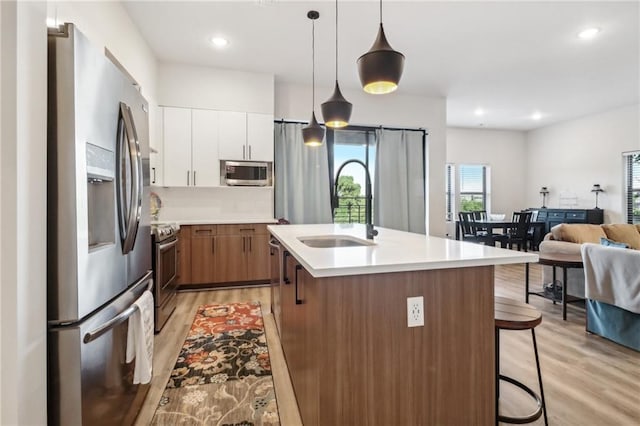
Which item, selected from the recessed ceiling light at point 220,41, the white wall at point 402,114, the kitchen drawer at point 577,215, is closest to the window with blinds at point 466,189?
the kitchen drawer at point 577,215

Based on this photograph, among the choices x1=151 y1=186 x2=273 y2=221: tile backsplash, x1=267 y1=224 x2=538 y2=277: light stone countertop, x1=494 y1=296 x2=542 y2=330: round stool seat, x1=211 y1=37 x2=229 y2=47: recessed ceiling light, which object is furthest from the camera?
x1=151 y1=186 x2=273 y2=221: tile backsplash

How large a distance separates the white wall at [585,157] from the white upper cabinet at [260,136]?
6.98 meters

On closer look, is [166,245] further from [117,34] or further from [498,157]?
[498,157]

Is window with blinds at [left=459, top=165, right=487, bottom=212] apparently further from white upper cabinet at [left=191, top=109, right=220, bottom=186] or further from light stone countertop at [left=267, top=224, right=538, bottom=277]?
light stone countertop at [left=267, top=224, right=538, bottom=277]

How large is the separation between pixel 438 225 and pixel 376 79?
4644 mm

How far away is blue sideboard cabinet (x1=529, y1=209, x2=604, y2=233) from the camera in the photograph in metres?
6.54

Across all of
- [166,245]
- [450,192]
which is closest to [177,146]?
[166,245]

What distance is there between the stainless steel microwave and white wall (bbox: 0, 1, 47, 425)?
10.8 feet

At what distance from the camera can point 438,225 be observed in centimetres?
583

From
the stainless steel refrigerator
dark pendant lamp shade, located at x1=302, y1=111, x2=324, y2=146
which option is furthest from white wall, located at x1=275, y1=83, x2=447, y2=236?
the stainless steel refrigerator

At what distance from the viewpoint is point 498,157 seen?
8.29 meters

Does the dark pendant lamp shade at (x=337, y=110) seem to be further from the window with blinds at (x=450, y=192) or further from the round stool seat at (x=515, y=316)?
the window with blinds at (x=450, y=192)

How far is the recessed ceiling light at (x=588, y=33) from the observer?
3471 mm

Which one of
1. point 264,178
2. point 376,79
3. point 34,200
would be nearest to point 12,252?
point 34,200
